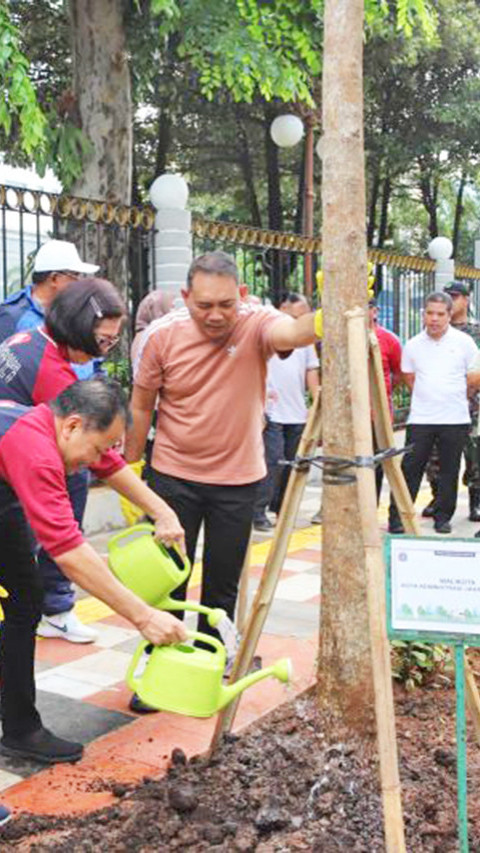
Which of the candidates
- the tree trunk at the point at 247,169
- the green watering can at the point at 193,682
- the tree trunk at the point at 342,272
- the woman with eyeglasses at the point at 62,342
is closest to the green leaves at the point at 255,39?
the woman with eyeglasses at the point at 62,342

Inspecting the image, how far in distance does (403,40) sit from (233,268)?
12693mm

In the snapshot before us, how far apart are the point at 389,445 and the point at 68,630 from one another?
2.17m

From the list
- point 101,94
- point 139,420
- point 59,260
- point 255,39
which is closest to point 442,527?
point 139,420

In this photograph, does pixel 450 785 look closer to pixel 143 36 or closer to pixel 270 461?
pixel 270 461

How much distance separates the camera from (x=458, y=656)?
235cm

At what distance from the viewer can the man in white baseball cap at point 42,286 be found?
4039 millimetres

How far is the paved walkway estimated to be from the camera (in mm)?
2895

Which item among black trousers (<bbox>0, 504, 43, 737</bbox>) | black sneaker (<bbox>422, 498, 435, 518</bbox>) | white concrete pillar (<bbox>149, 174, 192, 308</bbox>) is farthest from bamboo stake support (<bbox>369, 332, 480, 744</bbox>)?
white concrete pillar (<bbox>149, 174, 192, 308</bbox>)

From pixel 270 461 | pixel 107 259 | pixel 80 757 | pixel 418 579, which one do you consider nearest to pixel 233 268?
pixel 418 579

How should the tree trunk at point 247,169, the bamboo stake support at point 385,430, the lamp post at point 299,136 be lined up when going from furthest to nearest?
the tree trunk at point 247,169, the lamp post at point 299,136, the bamboo stake support at point 385,430

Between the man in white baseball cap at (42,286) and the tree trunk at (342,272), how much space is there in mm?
1693

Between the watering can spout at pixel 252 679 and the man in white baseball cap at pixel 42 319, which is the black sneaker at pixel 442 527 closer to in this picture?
the man in white baseball cap at pixel 42 319

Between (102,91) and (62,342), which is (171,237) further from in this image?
(62,342)

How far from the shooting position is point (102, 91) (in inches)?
374
